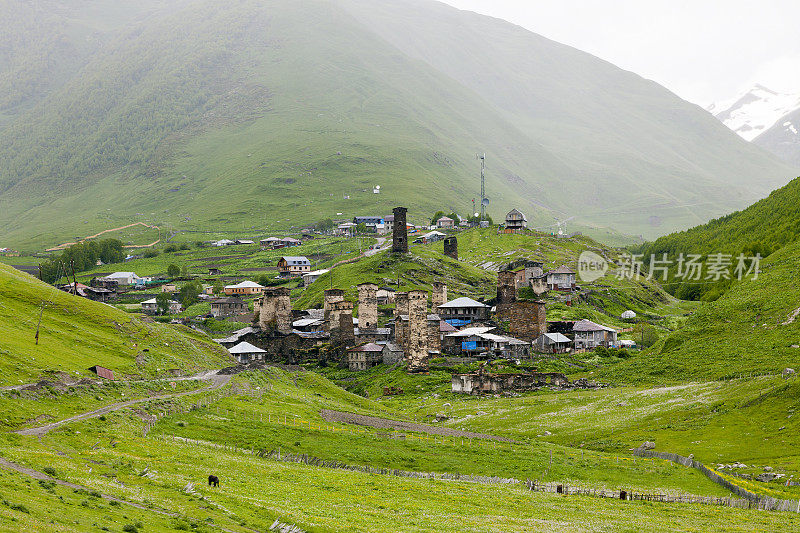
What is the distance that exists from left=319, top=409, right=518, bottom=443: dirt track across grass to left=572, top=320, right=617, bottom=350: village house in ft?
191

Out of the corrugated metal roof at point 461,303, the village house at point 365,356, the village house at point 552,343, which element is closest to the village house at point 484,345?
the village house at point 552,343

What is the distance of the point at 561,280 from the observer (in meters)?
184

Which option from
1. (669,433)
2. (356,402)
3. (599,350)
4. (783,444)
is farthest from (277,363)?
(783,444)

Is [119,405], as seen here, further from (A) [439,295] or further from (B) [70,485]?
(A) [439,295]

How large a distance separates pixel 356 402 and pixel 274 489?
6067 cm

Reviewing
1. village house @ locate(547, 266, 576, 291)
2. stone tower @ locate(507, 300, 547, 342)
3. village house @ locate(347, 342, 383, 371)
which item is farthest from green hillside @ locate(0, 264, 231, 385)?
village house @ locate(547, 266, 576, 291)

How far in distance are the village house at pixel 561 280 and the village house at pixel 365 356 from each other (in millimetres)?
57602

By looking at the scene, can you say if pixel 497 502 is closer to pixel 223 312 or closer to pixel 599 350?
pixel 599 350

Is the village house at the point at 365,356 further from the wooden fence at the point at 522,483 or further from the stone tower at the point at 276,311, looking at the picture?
the wooden fence at the point at 522,483

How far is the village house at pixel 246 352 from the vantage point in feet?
478

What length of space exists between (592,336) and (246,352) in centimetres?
6386

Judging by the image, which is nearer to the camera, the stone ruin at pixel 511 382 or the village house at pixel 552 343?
the stone ruin at pixel 511 382

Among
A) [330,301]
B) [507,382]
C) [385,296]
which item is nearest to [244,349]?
[330,301]

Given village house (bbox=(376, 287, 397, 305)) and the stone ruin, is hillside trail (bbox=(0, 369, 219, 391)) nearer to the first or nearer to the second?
the stone ruin
